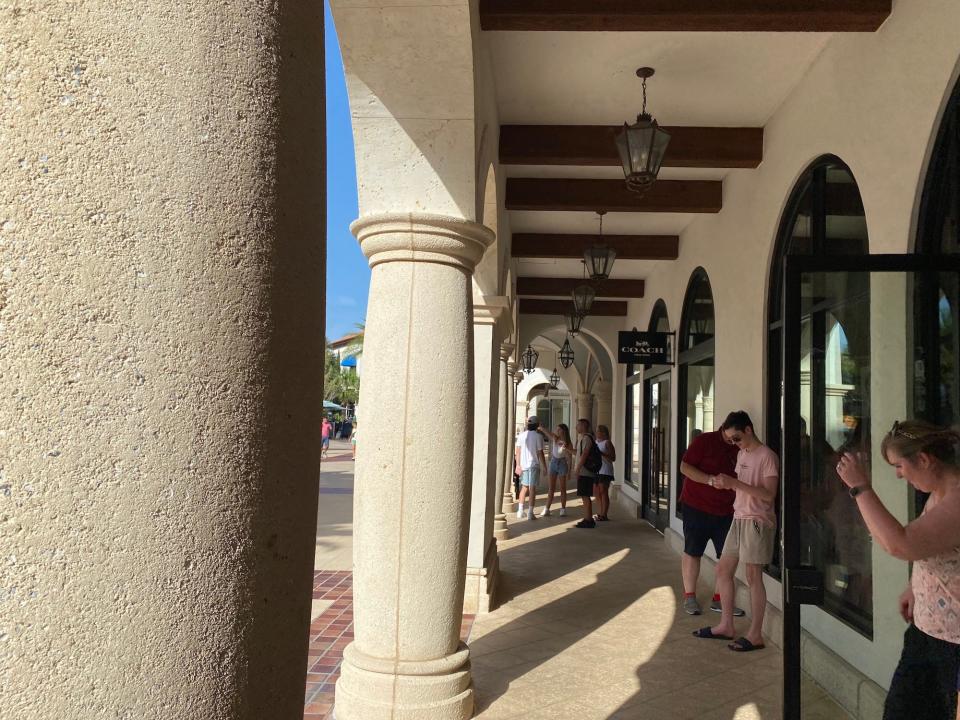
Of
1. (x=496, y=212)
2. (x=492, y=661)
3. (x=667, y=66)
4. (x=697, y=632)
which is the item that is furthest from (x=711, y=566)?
(x=667, y=66)

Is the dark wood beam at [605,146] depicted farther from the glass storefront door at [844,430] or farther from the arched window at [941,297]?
the glass storefront door at [844,430]

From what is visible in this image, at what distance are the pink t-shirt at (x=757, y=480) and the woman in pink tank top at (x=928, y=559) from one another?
2.85m

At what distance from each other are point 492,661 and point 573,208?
5316mm

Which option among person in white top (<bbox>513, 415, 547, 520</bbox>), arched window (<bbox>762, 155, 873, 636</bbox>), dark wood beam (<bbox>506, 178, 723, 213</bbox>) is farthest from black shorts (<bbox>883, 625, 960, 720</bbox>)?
person in white top (<bbox>513, 415, 547, 520</bbox>)

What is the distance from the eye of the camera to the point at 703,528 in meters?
6.55

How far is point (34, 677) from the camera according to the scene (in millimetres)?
745

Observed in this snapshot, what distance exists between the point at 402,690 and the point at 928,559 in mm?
2612

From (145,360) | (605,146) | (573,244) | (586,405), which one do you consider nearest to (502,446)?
(573,244)

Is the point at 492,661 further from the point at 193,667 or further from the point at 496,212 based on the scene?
the point at 193,667

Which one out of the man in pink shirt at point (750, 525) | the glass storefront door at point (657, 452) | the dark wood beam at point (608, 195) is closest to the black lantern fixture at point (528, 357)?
the glass storefront door at point (657, 452)

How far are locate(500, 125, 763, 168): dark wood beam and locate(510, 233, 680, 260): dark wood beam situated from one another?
3.98m

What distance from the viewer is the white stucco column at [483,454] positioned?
6.69m

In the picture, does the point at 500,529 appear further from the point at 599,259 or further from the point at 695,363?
the point at 599,259

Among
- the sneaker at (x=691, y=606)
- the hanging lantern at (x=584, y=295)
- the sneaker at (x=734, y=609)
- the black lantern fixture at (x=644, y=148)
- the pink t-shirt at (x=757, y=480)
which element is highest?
the black lantern fixture at (x=644, y=148)
